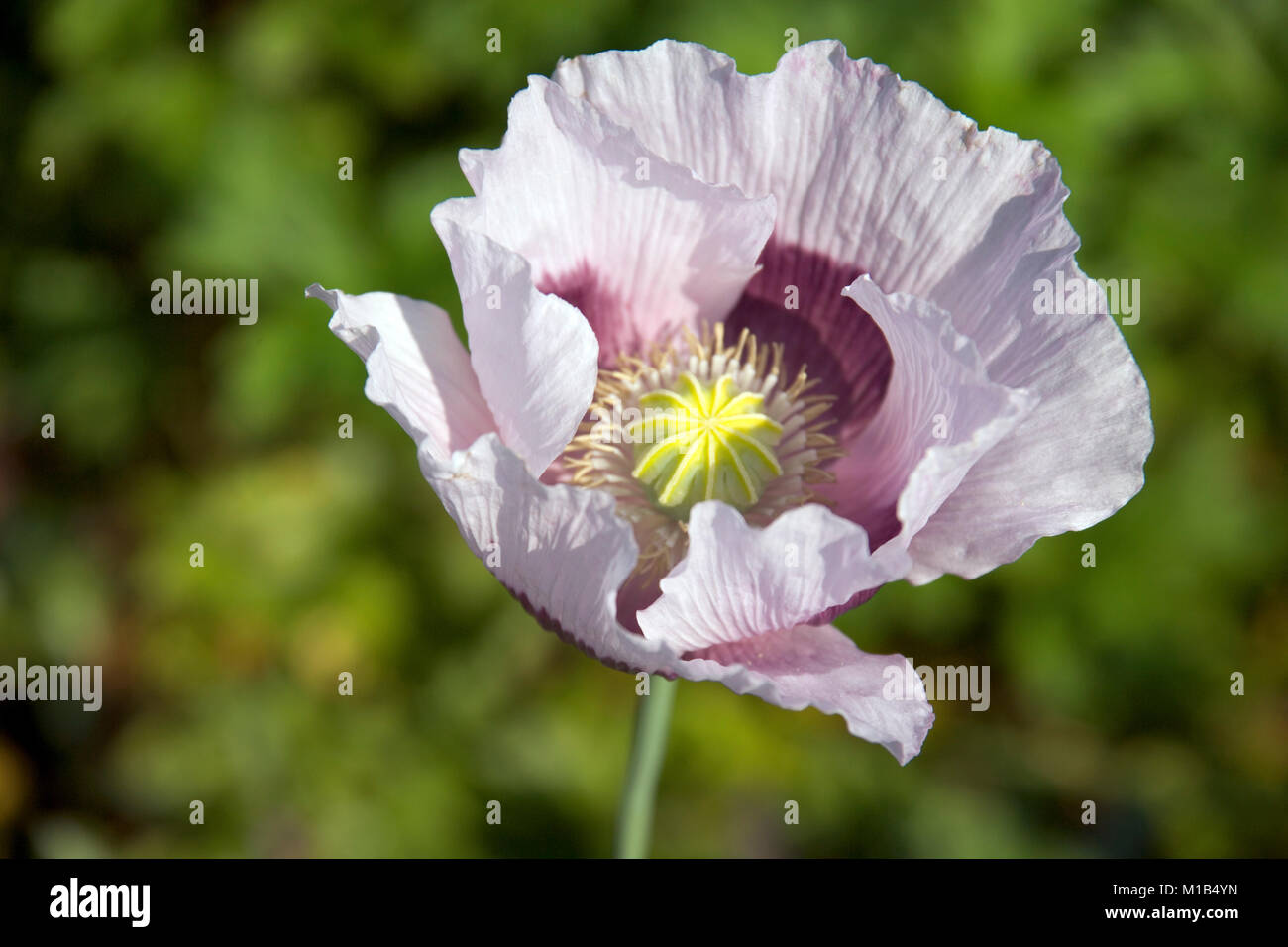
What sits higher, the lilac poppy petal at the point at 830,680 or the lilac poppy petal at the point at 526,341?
the lilac poppy petal at the point at 526,341

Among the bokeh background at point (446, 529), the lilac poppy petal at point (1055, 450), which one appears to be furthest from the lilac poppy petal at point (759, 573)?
the bokeh background at point (446, 529)

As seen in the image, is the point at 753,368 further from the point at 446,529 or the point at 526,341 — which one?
the point at 446,529

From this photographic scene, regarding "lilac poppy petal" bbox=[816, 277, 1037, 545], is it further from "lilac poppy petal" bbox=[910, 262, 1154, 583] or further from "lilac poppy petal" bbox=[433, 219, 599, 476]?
"lilac poppy petal" bbox=[433, 219, 599, 476]

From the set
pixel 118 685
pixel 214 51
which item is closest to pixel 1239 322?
pixel 214 51

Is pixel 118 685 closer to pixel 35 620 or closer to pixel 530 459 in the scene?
pixel 35 620

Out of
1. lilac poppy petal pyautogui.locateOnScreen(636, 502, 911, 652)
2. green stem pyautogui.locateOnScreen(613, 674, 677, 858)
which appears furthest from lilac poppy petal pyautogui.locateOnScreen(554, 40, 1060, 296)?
green stem pyautogui.locateOnScreen(613, 674, 677, 858)

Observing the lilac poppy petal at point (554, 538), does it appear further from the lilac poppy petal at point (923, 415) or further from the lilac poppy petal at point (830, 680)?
the lilac poppy petal at point (923, 415)
